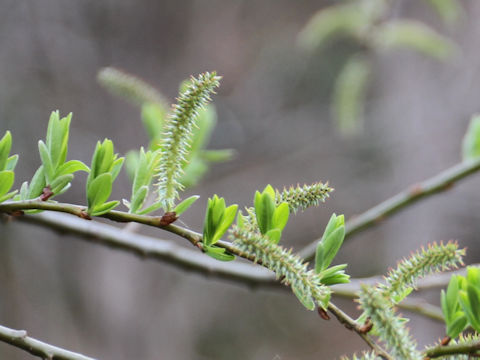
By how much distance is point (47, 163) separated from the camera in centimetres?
36

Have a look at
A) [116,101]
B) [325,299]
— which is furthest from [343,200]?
[325,299]

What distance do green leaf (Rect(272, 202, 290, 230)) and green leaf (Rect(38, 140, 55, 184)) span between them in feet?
0.53

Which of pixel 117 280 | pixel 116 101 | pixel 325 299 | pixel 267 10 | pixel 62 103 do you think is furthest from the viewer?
pixel 267 10

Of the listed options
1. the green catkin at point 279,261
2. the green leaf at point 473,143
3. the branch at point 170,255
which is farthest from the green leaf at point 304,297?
the green leaf at point 473,143

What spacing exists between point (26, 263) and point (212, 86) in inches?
81.3

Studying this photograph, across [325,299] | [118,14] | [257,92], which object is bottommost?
[325,299]

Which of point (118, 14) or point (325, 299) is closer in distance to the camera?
point (325, 299)

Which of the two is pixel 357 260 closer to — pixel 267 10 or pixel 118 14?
pixel 267 10

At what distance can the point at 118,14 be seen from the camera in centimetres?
269

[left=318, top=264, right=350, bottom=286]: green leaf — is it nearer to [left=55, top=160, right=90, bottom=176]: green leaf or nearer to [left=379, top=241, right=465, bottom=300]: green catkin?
[left=379, top=241, right=465, bottom=300]: green catkin

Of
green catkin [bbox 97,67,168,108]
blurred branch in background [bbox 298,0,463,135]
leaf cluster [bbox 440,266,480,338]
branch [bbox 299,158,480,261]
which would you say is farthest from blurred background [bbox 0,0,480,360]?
leaf cluster [bbox 440,266,480,338]

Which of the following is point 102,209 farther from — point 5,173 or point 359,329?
point 359,329

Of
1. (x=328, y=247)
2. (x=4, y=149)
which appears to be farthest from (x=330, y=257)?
(x=4, y=149)

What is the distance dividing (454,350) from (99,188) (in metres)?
0.26
